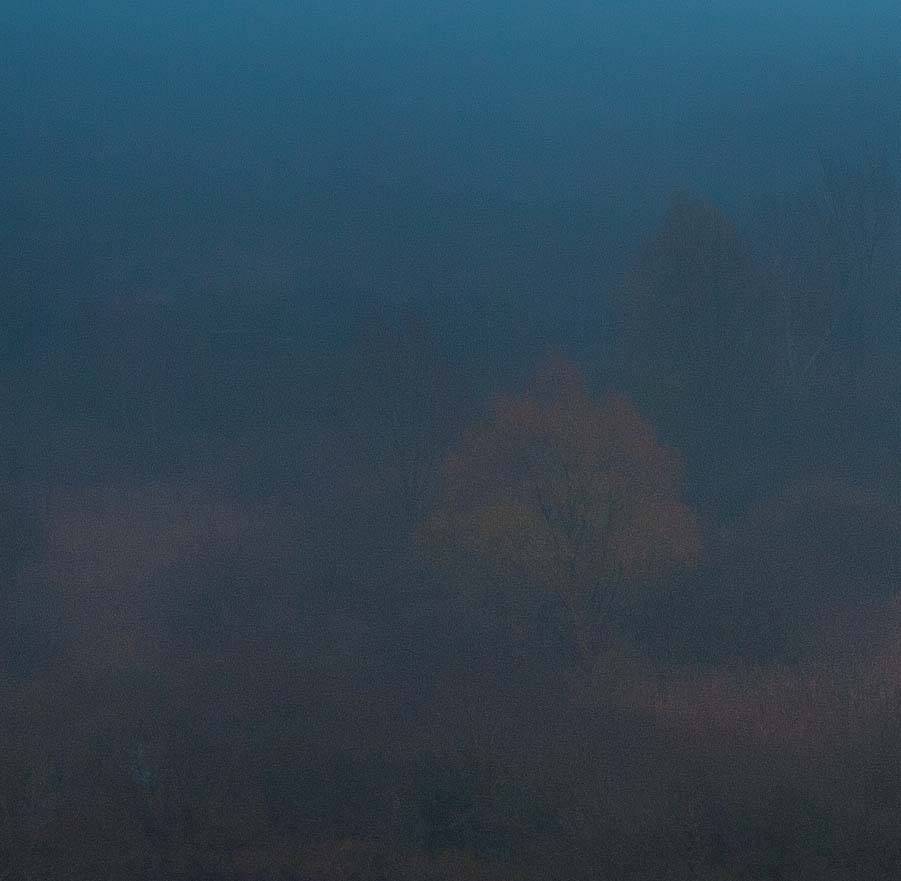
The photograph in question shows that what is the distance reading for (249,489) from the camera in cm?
2445

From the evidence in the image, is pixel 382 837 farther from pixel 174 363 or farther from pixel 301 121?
pixel 301 121

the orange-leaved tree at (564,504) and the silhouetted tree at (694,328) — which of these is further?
the silhouetted tree at (694,328)

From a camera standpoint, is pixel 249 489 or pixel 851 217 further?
pixel 851 217

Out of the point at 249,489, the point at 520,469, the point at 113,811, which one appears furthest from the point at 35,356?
the point at 113,811

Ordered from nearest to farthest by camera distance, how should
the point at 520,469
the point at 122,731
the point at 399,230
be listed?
the point at 122,731 < the point at 520,469 < the point at 399,230

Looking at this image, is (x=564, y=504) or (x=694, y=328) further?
(x=694, y=328)

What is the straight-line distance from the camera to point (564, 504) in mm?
14867

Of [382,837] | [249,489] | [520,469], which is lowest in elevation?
[249,489]

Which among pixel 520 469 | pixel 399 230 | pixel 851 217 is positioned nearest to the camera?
pixel 520 469

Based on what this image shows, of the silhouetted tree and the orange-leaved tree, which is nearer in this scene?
the orange-leaved tree

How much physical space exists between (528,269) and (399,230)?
20.6ft

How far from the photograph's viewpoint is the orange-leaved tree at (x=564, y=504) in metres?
14.8

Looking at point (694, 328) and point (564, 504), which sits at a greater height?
point (694, 328)

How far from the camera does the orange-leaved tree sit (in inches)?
581
